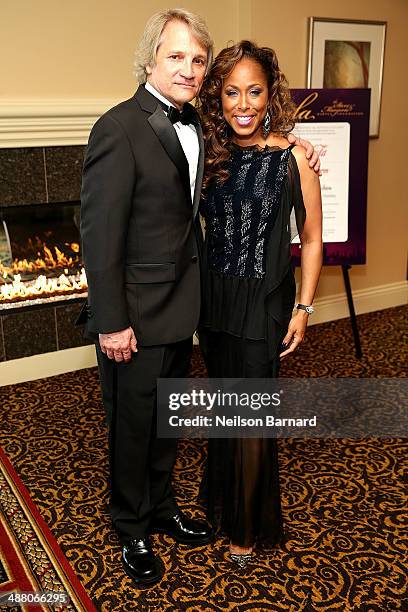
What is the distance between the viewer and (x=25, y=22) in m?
3.44

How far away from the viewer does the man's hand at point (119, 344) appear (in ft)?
6.28

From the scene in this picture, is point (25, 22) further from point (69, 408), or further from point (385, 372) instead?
point (385, 372)

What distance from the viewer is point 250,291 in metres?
Answer: 2.06

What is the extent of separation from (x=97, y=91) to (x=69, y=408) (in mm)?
1829

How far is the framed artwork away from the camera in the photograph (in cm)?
423

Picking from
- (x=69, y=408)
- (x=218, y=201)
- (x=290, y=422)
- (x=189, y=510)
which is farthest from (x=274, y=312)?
(x=69, y=408)

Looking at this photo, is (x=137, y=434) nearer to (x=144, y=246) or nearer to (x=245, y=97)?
(x=144, y=246)

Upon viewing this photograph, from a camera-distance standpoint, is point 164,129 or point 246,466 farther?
point 246,466

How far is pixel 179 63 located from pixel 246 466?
1.27 m

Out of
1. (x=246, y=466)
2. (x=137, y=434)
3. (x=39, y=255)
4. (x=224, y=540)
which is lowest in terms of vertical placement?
(x=224, y=540)

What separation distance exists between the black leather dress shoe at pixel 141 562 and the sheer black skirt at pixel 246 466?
0.28 meters

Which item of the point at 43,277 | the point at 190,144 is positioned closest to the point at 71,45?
the point at 43,277

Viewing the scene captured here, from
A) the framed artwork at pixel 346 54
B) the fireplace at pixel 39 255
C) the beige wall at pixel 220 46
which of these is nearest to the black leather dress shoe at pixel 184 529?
the fireplace at pixel 39 255

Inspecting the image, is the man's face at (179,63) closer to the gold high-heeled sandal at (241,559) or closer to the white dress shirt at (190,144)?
the white dress shirt at (190,144)
